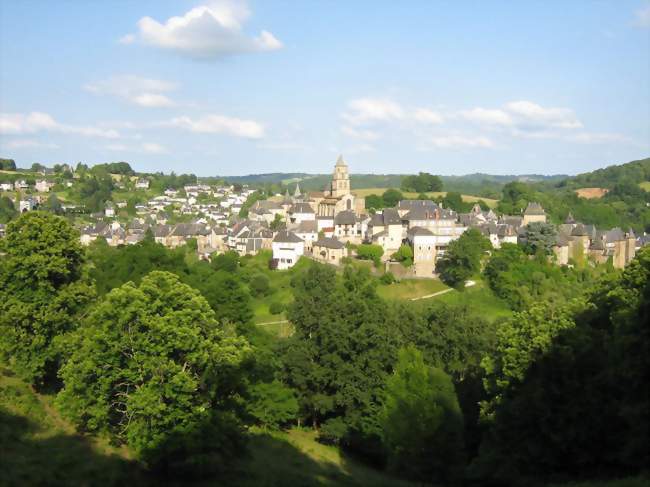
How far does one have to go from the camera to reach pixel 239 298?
34.7 m

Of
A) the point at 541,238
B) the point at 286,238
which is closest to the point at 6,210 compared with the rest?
the point at 286,238

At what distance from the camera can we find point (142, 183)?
19188 cm

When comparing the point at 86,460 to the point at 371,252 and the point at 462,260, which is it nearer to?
the point at 462,260

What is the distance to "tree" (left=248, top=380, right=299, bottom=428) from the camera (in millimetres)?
29719

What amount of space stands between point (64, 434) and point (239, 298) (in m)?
14.2

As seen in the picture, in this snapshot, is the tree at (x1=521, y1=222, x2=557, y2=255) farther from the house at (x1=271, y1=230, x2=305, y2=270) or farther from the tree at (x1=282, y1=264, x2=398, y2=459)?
the tree at (x1=282, y1=264, x2=398, y2=459)

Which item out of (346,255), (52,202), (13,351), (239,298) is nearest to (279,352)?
(239,298)

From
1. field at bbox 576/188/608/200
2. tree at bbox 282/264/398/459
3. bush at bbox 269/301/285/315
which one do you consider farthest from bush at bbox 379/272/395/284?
field at bbox 576/188/608/200

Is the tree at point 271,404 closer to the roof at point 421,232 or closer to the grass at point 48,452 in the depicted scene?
the grass at point 48,452

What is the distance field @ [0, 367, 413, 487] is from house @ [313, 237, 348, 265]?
4824cm

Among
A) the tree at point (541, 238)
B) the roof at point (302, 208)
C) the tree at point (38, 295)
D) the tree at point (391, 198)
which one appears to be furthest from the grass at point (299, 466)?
the tree at point (391, 198)

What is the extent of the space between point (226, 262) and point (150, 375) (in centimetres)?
5021

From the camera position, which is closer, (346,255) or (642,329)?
(642,329)

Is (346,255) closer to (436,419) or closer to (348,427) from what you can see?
(348,427)
